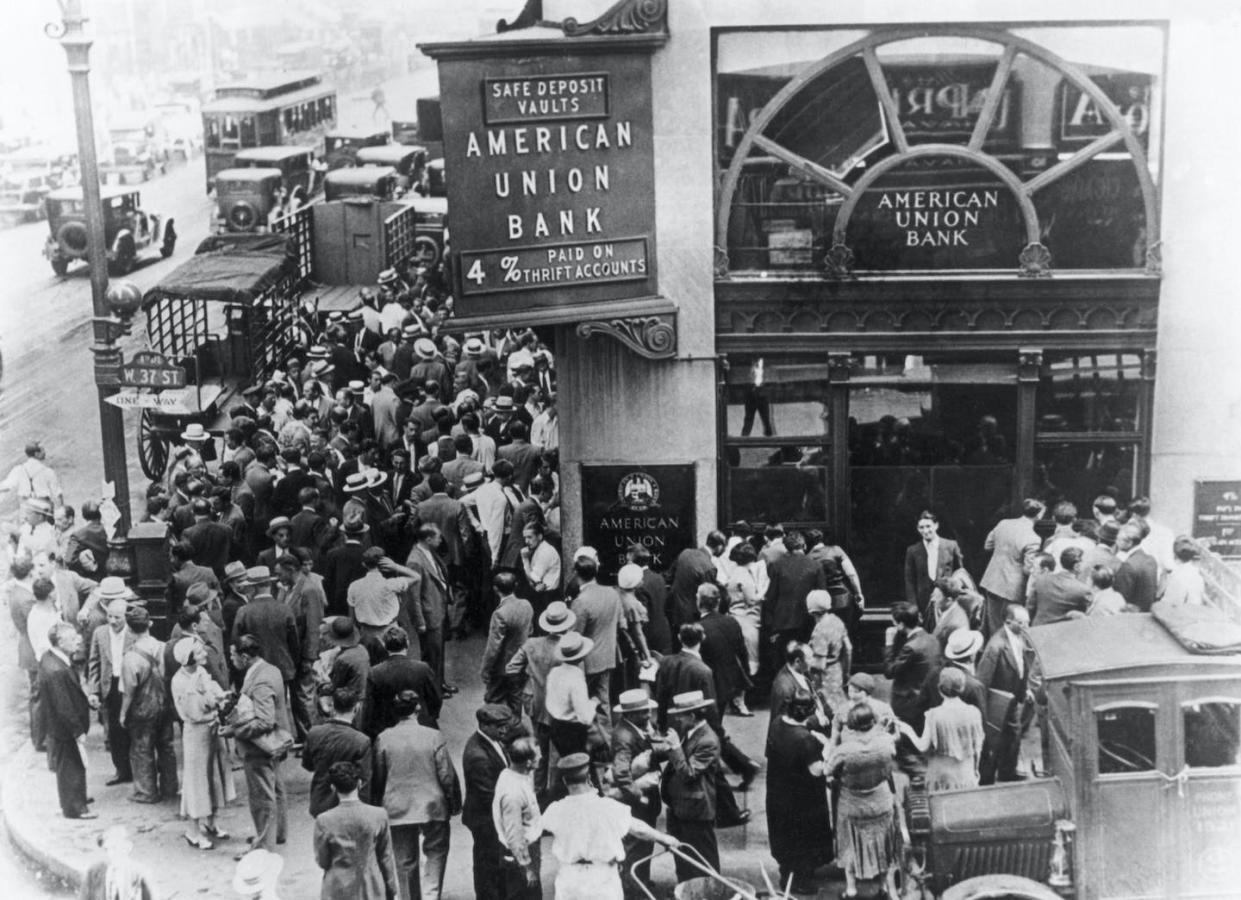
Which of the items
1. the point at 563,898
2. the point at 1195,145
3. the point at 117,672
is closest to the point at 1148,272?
the point at 1195,145

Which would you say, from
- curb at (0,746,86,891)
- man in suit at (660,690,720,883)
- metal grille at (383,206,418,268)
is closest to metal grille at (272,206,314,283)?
metal grille at (383,206,418,268)

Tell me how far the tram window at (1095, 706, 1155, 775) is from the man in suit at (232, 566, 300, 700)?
6655 millimetres

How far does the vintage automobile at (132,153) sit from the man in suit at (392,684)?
40.5 meters

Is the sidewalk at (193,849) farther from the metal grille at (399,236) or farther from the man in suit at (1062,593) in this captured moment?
the metal grille at (399,236)

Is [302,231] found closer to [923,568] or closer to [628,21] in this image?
[628,21]

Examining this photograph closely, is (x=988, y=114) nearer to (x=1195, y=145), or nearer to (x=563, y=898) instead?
(x=1195, y=145)

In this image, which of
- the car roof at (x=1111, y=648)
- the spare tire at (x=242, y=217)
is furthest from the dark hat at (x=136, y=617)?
the spare tire at (x=242, y=217)

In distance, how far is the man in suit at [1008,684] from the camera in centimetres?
1225

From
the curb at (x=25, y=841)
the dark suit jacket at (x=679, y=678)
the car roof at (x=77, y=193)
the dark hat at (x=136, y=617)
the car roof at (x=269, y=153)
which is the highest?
the car roof at (x=269, y=153)

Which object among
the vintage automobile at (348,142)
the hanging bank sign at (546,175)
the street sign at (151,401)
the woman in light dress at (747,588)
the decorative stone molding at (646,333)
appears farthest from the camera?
the vintage automobile at (348,142)

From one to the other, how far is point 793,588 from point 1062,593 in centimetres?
228

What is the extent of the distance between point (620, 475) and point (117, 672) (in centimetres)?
482

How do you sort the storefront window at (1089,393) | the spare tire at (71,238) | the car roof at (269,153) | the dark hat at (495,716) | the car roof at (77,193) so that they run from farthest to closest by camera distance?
the car roof at (269,153) → the car roof at (77,193) → the spare tire at (71,238) → the storefront window at (1089,393) → the dark hat at (495,716)

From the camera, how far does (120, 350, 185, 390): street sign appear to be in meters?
15.6
